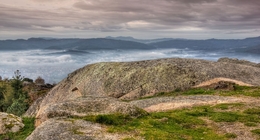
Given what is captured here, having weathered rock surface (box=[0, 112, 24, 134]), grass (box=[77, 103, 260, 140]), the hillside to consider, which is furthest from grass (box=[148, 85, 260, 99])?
weathered rock surface (box=[0, 112, 24, 134])

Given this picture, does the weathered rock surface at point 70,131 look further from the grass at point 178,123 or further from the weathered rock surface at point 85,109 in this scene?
the weathered rock surface at point 85,109

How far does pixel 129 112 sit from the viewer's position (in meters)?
25.2

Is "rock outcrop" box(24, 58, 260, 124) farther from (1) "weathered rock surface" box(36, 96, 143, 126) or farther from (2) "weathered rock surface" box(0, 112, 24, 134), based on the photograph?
(1) "weathered rock surface" box(36, 96, 143, 126)

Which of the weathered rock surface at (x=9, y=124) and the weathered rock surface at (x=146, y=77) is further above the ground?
the weathered rock surface at (x=146, y=77)

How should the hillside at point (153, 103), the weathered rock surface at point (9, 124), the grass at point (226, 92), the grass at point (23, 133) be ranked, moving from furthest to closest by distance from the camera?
the grass at point (226, 92)
the weathered rock surface at point (9, 124)
the grass at point (23, 133)
the hillside at point (153, 103)

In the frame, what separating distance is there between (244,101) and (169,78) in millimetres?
16564

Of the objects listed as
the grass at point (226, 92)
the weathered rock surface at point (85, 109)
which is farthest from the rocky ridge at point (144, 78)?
the weathered rock surface at point (85, 109)

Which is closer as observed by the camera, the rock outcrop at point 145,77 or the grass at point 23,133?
the grass at point 23,133

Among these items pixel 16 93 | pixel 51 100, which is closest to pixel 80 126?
pixel 51 100

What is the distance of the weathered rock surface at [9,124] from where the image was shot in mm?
30098

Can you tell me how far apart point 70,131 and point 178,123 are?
1006 cm

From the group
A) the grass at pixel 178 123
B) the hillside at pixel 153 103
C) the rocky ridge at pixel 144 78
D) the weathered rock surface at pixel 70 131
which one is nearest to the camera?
the weathered rock surface at pixel 70 131

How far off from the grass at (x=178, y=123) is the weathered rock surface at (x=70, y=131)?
1136 mm

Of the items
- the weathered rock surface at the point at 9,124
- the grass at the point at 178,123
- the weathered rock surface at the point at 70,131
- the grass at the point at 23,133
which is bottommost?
the grass at the point at 23,133
